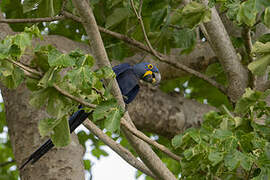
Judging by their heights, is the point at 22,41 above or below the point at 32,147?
above

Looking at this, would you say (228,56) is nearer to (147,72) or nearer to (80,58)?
(147,72)

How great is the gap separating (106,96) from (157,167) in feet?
1.76

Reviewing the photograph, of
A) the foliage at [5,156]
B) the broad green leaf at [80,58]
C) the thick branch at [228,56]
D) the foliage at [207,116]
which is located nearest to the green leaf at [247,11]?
the foliage at [207,116]

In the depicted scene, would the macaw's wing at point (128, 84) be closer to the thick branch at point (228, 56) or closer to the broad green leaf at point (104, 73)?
the thick branch at point (228, 56)

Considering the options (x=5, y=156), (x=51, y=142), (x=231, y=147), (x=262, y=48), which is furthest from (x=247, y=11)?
(x=5, y=156)

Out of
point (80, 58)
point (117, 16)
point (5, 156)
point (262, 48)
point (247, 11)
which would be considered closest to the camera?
point (80, 58)

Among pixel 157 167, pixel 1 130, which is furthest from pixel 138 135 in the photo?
pixel 1 130

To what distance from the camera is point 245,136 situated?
2.25 meters

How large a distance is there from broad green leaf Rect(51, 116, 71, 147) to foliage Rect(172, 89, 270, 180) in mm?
593

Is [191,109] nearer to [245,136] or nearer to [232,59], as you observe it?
[232,59]

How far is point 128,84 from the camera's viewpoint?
11.6ft

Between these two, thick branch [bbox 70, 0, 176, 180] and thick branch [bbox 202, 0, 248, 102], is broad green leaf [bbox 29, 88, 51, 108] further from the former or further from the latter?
thick branch [bbox 202, 0, 248, 102]

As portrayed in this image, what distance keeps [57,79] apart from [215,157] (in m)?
0.83

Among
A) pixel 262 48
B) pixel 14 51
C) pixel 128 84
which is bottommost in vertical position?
pixel 128 84
